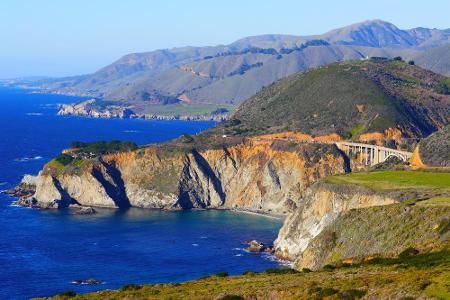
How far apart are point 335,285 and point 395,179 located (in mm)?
59392

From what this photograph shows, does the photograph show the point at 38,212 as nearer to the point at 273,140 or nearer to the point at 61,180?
the point at 61,180

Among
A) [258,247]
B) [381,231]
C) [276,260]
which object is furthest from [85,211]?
[381,231]

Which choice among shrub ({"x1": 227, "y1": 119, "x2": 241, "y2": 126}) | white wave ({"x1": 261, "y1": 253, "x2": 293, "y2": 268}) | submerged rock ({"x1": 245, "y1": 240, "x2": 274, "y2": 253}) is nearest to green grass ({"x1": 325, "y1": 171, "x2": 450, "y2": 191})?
submerged rock ({"x1": 245, "y1": 240, "x2": 274, "y2": 253})

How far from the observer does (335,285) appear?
52.6m

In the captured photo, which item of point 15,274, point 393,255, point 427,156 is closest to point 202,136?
point 427,156

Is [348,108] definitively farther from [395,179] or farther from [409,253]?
[409,253]

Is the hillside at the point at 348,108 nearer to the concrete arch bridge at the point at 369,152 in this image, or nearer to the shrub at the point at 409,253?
the concrete arch bridge at the point at 369,152

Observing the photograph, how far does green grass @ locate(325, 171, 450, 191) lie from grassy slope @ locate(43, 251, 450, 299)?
41.6 m

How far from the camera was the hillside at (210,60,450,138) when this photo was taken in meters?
170

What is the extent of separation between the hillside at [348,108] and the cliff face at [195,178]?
1512 centimetres

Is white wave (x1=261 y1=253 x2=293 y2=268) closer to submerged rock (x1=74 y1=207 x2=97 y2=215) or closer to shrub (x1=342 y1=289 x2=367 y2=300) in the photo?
submerged rock (x1=74 y1=207 x2=97 y2=215)

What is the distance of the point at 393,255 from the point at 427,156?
55467 millimetres

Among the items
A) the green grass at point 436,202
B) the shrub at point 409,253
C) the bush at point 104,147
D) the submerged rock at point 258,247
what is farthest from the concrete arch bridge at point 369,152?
the shrub at point 409,253

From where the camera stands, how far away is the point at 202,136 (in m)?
170
